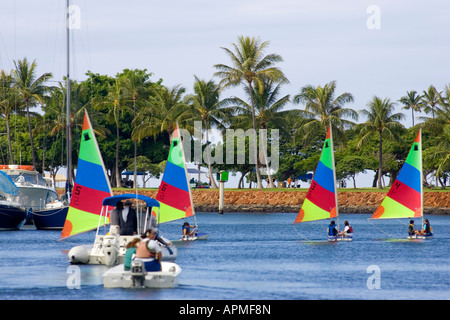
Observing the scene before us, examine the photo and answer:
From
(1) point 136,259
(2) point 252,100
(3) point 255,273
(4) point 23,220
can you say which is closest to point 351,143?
(2) point 252,100

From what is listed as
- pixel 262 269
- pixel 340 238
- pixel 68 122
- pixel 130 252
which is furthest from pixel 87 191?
pixel 68 122

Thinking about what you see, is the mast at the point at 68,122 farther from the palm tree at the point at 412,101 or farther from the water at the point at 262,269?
the palm tree at the point at 412,101

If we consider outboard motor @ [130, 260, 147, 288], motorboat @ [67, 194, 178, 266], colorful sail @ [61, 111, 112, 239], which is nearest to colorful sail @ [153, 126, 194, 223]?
colorful sail @ [61, 111, 112, 239]

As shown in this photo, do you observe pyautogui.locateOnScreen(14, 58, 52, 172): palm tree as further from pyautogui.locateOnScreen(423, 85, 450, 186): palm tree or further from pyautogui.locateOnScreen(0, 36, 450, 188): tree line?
pyautogui.locateOnScreen(423, 85, 450, 186): palm tree

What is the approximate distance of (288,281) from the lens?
34281 mm

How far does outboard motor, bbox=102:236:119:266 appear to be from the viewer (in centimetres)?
3525

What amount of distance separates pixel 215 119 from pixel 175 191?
51704 mm

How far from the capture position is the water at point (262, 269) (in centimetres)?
3017

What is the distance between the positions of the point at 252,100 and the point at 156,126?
12.7m

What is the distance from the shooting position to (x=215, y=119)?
100312 mm

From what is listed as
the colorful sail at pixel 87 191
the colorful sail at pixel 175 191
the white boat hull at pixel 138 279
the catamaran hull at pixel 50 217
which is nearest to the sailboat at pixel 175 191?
the colorful sail at pixel 175 191

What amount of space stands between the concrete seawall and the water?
3057 cm

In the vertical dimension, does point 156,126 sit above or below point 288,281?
above
